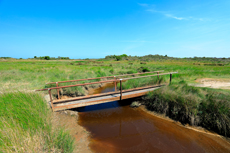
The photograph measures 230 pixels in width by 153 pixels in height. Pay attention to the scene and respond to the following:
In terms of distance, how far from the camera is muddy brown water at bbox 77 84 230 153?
4.35 metres

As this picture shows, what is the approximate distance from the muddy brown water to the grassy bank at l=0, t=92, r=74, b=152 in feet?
5.66

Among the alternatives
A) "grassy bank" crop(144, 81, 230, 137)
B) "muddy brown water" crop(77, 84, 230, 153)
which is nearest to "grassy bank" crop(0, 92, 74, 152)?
"muddy brown water" crop(77, 84, 230, 153)

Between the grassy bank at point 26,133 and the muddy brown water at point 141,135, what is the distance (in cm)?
173

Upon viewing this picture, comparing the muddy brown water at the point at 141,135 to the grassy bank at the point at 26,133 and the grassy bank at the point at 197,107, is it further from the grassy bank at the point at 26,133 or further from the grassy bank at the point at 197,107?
the grassy bank at the point at 26,133

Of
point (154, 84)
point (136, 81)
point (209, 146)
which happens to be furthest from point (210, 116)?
point (136, 81)

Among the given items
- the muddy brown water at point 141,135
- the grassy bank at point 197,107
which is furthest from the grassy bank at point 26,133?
the grassy bank at point 197,107

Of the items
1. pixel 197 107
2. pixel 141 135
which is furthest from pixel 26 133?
pixel 197 107

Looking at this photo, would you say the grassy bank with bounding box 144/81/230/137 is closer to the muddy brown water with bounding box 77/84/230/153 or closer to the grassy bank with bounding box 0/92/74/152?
the muddy brown water with bounding box 77/84/230/153

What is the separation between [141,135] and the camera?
515cm

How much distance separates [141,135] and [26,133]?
453 cm

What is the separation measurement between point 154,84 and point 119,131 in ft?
19.6

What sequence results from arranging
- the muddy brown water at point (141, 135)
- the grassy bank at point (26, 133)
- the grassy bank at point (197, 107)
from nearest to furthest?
the grassy bank at point (26, 133), the muddy brown water at point (141, 135), the grassy bank at point (197, 107)

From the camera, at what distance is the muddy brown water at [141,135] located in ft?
14.3

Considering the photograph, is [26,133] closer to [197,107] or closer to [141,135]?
[141,135]
